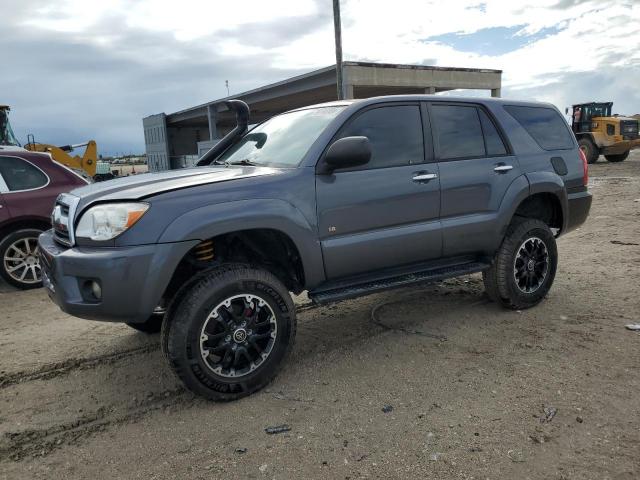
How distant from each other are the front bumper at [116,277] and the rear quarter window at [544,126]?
331cm

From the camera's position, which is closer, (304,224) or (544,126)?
(304,224)

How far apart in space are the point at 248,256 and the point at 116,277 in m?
1.03

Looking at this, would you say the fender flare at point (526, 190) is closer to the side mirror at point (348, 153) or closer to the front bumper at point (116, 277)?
the side mirror at point (348, 153)

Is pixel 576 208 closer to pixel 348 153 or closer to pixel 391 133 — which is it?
pixel 391 133

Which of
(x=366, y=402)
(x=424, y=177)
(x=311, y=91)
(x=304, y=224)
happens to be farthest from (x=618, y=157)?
(x=366, y=402)

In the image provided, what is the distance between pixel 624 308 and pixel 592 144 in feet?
63.5

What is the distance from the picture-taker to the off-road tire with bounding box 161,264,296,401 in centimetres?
294

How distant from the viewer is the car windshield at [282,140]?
362 centimetres

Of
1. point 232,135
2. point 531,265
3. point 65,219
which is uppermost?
point 232,135

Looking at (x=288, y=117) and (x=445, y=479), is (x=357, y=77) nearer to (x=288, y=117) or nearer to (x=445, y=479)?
(x=288, y=117)

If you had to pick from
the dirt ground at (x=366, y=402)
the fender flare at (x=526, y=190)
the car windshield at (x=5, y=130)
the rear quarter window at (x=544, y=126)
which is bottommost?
the dirt ground at (x=366, y=402)

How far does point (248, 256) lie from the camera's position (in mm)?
3592

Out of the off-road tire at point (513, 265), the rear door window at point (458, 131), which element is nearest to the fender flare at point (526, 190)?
the off-road tire at point (513, 265)

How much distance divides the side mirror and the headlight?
1.23m
